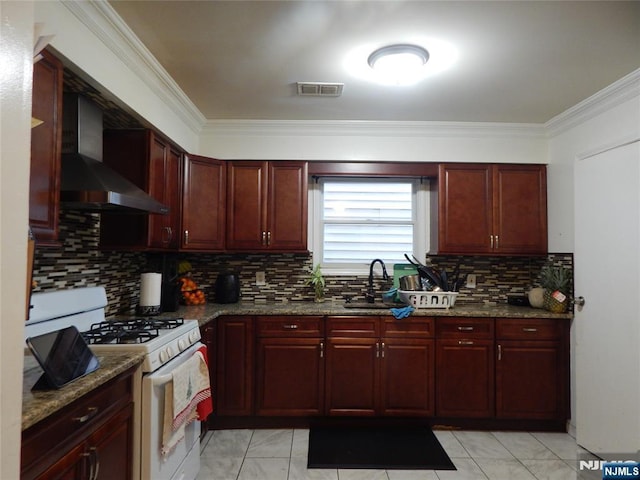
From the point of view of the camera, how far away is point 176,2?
163 cm

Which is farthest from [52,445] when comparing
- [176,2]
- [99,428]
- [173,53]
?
[173,53]

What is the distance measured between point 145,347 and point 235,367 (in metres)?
1.25

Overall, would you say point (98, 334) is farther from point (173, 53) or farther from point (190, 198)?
point (173, 53)

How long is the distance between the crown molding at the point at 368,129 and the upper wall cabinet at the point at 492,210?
294 mm

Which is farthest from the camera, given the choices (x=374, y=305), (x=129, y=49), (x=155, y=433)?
(x=374, y=305)

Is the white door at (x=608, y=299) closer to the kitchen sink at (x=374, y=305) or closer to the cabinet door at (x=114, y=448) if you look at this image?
the kitchen sink at (x=374, y=305)

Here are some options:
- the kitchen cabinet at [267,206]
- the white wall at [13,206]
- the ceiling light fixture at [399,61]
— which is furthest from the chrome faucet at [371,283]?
the white wall at [13,206]

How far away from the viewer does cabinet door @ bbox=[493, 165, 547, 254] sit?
9.96 ft

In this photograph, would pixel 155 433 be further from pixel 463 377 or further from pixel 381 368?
pixel 463 377

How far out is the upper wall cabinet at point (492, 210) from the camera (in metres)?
3.04

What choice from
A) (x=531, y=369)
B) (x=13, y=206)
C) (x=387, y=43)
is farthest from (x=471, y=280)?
(x=13, y=206)

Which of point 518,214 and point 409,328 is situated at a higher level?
point 518,214

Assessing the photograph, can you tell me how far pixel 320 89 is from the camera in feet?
7.99

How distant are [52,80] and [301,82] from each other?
1.41m
